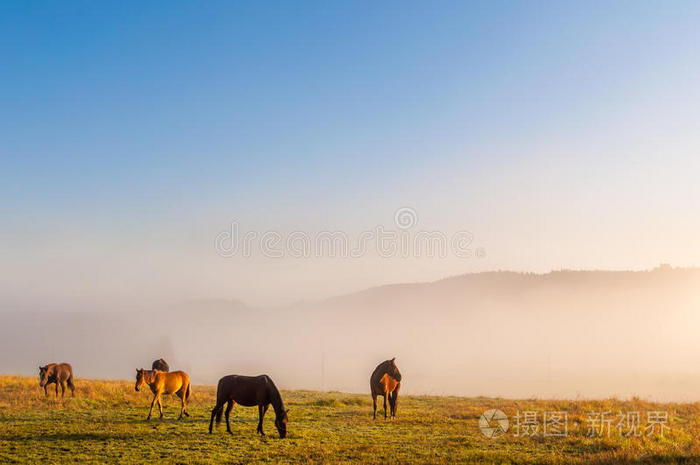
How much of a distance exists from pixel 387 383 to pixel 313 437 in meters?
6.24

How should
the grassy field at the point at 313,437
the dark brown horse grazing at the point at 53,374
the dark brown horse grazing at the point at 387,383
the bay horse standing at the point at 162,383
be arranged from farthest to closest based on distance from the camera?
the dark brown horse grazing at the point at 53,374, the dark brown horse grazing at the point at 387,383, the bay horse standing at the point at 162,383, the grassy field at the point at 313,437

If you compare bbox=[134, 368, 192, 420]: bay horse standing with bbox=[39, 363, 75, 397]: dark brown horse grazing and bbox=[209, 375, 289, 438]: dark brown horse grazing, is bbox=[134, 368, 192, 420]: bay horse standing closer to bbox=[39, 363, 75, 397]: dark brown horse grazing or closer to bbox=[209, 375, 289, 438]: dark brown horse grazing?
bbox=[209, 375, 289, 438]: dark brown horse grazing

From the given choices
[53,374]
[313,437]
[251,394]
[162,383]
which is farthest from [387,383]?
Answer: [53,374]

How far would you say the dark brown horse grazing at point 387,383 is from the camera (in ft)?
78.7

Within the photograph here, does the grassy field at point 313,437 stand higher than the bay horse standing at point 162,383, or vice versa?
the bay horse standing at point 162,383

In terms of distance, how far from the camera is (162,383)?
69.9ft

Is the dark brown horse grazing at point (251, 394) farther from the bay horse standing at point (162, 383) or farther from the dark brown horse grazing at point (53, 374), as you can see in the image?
the dark brown horse grazing at point (53, 374)

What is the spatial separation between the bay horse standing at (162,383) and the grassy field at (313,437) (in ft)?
2.79

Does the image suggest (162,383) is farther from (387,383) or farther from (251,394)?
(387,383)

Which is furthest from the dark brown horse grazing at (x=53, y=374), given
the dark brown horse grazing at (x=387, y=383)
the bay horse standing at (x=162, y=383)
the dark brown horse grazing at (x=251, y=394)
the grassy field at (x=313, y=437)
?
the dark brown horse grazing at (x=387, y=383)

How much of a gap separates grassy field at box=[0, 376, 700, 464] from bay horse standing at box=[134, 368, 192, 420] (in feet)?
2.79

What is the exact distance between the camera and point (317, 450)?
16.4m

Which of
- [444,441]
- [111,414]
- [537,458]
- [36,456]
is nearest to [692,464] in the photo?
[537,458]

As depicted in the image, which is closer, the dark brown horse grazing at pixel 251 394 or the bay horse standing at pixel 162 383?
the dark brown horse grazing at pixel 251 394
